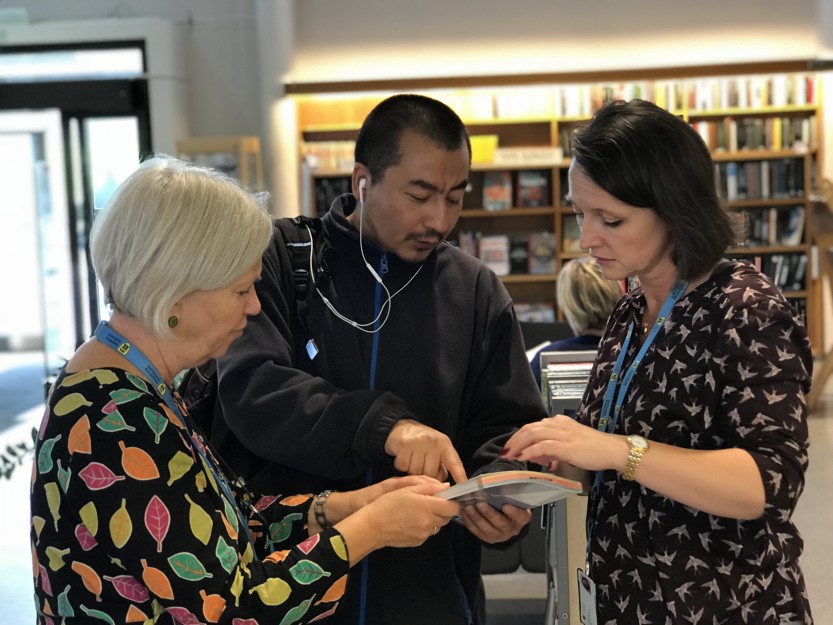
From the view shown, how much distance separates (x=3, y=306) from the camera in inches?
406

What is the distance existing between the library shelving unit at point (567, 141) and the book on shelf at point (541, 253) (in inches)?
0.6

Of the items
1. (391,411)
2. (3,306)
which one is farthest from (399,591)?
(3,306)

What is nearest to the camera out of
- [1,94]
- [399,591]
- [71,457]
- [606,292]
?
[71,457]

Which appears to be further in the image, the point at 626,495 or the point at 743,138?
the point at 743,138

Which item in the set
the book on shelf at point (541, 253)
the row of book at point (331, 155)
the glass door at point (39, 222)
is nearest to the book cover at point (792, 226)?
the book on shelf at point (541, 253)

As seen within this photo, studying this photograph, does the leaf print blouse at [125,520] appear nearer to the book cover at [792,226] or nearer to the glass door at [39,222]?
the glass door at [39,222]

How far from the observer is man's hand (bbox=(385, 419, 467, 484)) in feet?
5.66

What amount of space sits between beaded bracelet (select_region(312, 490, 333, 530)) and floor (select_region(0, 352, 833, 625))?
5.08 feet

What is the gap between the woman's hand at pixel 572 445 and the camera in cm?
151

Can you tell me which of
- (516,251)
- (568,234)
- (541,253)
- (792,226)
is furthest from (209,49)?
(792,226)

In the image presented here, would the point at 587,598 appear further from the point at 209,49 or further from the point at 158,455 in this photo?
the point at 209,49

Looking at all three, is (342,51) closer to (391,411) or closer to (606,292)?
(606,292)

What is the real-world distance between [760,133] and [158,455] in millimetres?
9021

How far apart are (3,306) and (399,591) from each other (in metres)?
9.46
